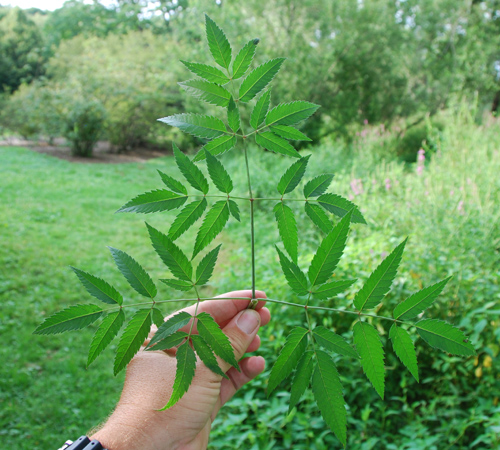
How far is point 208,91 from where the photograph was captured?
89 cm

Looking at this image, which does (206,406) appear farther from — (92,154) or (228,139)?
(92,154)

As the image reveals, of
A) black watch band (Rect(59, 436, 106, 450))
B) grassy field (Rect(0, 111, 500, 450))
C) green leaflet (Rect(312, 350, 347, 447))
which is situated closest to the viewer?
green leaflet (Rect(312, 350, 347, 447))

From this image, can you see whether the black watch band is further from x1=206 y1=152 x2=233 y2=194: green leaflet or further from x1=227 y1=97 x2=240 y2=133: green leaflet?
x1=227 y1=97 x2=240 y2=133: green leaflet

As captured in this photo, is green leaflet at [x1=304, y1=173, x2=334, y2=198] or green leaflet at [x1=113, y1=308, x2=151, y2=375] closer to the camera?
green leaflet at [x1=113, y1=308, x2=151, y2=375]

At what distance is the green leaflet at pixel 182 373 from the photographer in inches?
31.5

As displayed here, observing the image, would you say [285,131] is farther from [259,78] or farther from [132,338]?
[132,338]

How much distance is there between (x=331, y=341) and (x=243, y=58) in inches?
24.6

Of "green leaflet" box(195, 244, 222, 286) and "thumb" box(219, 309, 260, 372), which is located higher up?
"green leaflet" box(195, 244, 222, 286)

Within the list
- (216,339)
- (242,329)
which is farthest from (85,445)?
(216,339)

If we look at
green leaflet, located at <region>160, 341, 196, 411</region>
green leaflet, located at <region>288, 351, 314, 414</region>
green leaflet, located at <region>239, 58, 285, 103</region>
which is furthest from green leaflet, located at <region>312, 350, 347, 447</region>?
green leaflet, located at <region>239, 58, 285, 103</region>

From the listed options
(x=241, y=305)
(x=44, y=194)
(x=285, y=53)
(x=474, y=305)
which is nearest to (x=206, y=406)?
(x=241, y=305)

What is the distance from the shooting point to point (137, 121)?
54.7ft

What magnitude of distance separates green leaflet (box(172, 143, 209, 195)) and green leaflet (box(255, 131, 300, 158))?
6.4 inches

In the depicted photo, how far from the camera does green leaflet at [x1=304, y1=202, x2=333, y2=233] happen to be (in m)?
0.88
